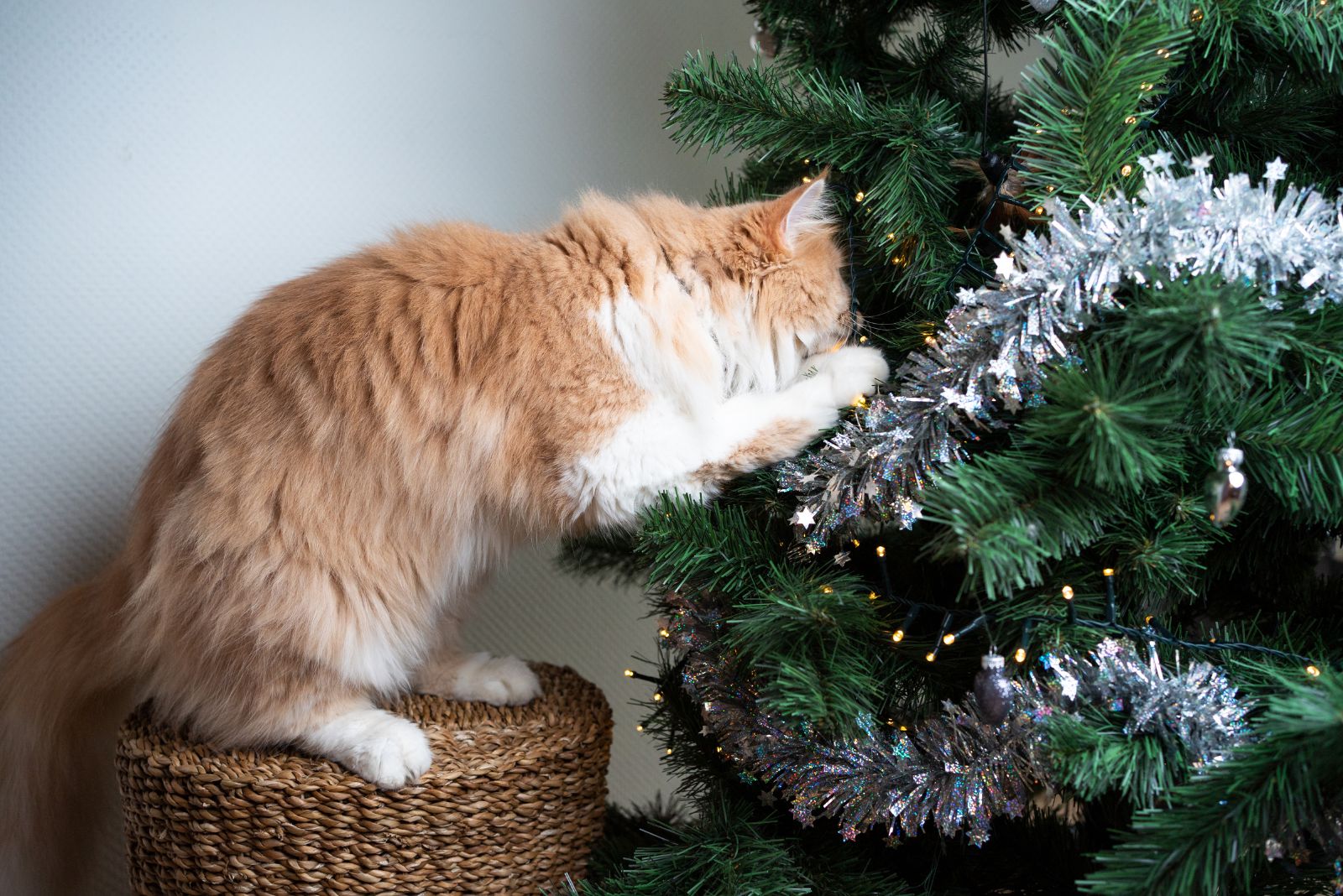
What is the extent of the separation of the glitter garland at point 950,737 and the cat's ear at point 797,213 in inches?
16.8

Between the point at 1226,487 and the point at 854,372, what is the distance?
405 millimetres

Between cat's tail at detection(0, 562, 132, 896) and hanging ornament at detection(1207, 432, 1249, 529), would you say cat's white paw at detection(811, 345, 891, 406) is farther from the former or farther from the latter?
cat's tail at detection(0, 562, 132, 896)

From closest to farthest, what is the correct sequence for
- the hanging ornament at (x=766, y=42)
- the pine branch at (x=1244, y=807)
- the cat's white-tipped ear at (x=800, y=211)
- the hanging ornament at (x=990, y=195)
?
the pine branch at (x=1244, y=807), the hanging ornament at (x=990, y=195), the cat's white-tipped ear at (x=800, y=211), the hanging ornament at (x=766, y=42)

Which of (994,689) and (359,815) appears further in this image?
(359,815)

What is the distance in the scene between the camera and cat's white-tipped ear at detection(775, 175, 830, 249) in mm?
980

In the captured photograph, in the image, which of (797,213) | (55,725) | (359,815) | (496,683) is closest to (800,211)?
(797,213)

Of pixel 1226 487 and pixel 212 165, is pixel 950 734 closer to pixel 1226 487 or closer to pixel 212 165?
pixel 1226 487

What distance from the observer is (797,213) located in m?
1.03

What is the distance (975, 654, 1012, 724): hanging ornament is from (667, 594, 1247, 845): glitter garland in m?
0.01

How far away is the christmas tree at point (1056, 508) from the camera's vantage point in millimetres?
630

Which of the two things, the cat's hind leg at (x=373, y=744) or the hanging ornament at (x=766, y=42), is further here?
the hanging ornament at (x=766, y=42)

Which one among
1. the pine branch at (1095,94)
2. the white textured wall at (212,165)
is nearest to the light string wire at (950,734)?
the pine branch at (1095,94)

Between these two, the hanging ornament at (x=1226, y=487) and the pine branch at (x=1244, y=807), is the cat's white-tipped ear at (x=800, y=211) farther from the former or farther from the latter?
the pine branch at (x=1244, y=807)

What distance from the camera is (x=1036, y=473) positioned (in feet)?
2.23
